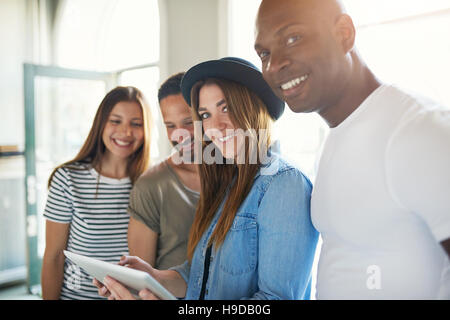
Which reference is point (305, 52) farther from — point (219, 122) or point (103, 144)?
point (103, 144)

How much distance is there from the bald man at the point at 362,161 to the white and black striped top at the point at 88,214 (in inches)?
27.5

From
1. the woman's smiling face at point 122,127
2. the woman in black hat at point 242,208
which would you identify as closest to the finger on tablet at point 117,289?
the woman in black hat at point 242,208

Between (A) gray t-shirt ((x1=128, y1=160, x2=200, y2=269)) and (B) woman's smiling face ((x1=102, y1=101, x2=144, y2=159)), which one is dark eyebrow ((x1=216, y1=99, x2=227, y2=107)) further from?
(B) woman's smiling face ((x1=102, y1=101, x2=144, y2=159))

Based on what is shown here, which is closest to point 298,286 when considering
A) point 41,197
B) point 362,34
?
point 362,34

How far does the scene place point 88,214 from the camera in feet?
3.41

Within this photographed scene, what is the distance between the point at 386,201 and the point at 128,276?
0.39 metres

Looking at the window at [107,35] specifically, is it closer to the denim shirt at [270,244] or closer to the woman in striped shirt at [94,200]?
the woman in striped shirt at [94,200]

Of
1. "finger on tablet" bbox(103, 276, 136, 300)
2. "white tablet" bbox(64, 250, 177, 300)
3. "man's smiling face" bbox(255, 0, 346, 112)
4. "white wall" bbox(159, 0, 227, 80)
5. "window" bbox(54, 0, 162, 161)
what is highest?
"window" bbox(54, 0, 162, 161)

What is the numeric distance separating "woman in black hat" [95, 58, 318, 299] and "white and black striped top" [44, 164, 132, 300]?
313 mm

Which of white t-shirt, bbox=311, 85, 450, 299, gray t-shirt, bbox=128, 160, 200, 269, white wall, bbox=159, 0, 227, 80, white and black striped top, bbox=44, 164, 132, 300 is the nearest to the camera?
white t-shirt, bbox=311, 85, 450, 299

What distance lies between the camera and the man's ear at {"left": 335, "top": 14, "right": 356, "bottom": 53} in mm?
492

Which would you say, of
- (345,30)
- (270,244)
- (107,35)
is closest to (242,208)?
(270,244)

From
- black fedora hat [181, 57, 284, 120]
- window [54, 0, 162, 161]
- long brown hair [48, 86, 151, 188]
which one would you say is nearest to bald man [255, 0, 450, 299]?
black fedora hat [181, 57, 284, 120]

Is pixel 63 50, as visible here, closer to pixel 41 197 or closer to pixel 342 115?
pixel 41 197
